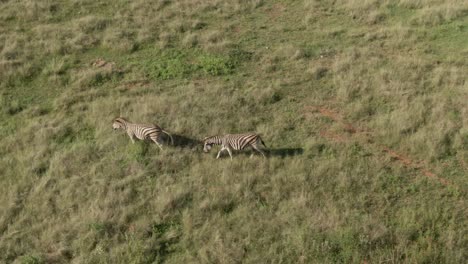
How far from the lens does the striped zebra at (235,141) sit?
1184cm

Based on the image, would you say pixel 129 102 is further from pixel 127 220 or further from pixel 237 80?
pixel 127 220

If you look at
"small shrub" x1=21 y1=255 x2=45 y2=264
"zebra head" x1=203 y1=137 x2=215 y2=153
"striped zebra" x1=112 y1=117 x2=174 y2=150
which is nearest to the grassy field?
"small shrub" x1=21 y1=255 x2=45 y2=264

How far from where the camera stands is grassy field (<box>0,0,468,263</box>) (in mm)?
9797

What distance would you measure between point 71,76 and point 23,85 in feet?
4.73

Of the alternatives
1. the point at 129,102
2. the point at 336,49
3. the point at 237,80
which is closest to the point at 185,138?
the point at 129,102

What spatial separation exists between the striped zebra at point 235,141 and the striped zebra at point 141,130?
1.09 m

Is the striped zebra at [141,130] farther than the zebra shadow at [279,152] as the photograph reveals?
Yes

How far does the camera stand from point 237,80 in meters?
15.8

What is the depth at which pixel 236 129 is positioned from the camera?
13.3 meters

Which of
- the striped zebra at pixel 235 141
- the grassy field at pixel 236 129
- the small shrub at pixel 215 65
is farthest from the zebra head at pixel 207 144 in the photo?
the small shrub at pixel 215 65

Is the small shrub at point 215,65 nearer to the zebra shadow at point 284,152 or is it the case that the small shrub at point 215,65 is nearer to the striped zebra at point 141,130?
the striped zebra at point 141,130

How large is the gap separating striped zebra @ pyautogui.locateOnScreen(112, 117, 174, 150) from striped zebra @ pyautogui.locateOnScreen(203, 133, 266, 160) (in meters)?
1.09

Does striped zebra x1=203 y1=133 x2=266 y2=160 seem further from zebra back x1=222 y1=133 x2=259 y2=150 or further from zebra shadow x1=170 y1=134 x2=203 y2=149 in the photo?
zebra shadow x1=170 y1=134 x2=203 y2=149

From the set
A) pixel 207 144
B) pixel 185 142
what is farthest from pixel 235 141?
pixel 185 142
